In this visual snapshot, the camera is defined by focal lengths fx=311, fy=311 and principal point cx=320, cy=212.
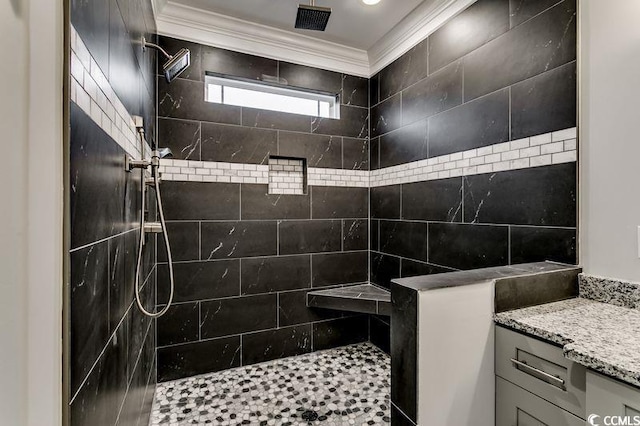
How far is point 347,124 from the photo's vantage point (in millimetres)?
3045

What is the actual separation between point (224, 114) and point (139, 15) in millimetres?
978

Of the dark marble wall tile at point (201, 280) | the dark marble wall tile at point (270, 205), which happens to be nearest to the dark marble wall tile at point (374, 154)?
the dark marble wall tile at point (270, 205)

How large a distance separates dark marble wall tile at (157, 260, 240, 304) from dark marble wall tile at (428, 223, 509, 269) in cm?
161

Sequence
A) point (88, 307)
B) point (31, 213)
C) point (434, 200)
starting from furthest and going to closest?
point (434, 200)
point (88, 307)
point (31, 213)

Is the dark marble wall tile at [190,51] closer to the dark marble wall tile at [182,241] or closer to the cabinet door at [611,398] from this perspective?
the dark marble wall tile at [182,241]

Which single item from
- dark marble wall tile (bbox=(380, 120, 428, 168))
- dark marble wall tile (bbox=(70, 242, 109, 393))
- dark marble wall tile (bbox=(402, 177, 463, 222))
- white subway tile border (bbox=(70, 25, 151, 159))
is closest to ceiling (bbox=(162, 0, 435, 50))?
dark marble wall tile (bbox=(380, 120, 428, 168))

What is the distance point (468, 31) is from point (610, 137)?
1.16 m

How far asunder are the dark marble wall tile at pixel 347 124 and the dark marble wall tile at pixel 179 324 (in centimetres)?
187

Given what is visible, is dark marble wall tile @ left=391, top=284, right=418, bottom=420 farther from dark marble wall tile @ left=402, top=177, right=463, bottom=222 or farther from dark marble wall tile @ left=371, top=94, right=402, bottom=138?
dark marble wall tile @ left=371, top=94, right=402, bottom=138

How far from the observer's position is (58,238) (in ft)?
2.22

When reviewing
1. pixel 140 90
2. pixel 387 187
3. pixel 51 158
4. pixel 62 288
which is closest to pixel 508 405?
pixel 62 288

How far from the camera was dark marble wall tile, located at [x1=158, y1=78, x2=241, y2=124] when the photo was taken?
2.41 meters

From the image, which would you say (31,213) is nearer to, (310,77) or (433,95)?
(433,95)

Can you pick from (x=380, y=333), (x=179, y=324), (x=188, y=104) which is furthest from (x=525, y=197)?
(x=179, y=324)
